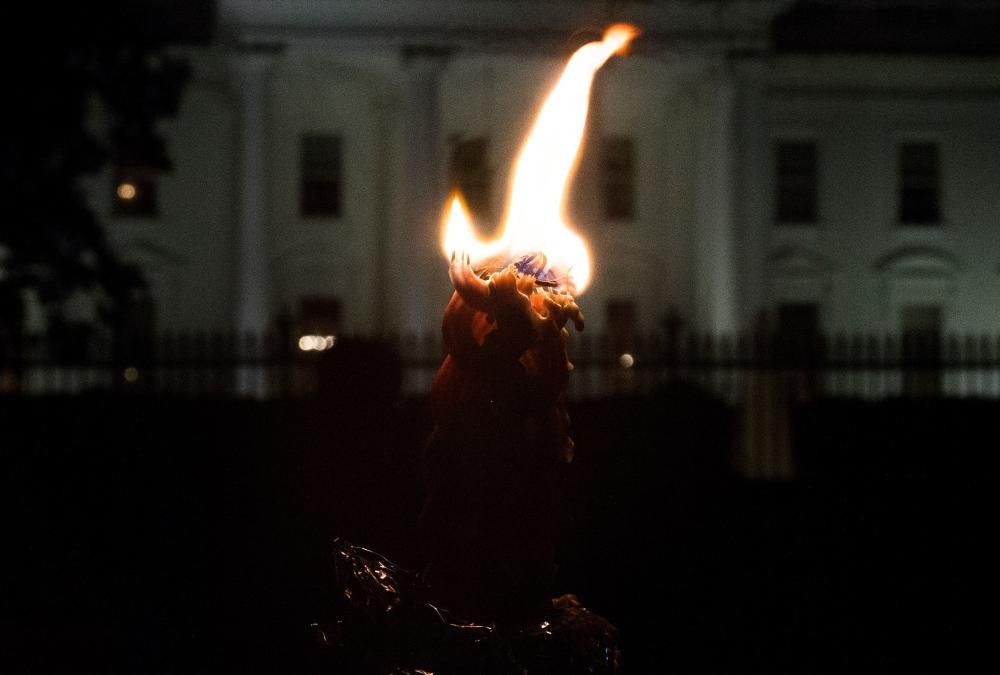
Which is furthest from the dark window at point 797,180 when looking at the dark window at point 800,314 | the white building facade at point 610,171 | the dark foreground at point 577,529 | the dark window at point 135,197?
the dark window at point 135,197

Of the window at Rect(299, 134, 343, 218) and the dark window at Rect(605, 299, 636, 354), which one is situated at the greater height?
the window at Rect(299, 134, 343, 218)

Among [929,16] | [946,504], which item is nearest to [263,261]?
[946,504]

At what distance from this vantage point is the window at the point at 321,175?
20.9 m

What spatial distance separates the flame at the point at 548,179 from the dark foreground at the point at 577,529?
3.11 feet

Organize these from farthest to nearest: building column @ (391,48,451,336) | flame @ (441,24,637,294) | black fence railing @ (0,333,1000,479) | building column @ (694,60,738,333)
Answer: building column @ (694,60,738,333) → building column @ (391,48,451,336) → black fence railing @ (0,333,1000,479) → flame @ (441,24,637,294)

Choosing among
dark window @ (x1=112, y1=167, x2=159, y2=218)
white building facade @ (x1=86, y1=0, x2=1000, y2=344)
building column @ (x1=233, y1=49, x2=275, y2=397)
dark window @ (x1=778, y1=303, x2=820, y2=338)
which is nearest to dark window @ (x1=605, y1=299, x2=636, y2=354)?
white building facade @ (x1=86, y1=0, x2=1000, y2=344)

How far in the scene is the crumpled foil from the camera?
2615 mm

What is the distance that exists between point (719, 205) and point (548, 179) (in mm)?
16356

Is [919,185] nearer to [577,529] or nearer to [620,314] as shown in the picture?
[620,314]

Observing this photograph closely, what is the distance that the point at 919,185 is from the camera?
22.0 m

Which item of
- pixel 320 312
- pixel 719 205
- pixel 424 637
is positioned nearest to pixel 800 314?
pixel 719 205

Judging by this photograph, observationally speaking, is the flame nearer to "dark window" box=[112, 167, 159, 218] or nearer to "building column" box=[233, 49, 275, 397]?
"building column" box=[233, 49, 275, 397]

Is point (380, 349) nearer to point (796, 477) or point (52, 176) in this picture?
point (796, 477)

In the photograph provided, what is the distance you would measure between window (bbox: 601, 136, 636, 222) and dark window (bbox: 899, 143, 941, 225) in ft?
21.5
